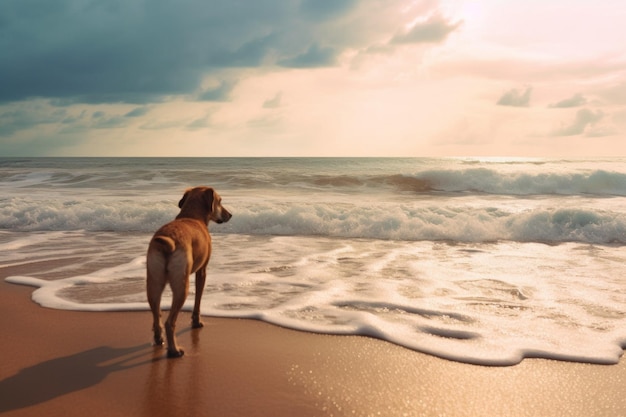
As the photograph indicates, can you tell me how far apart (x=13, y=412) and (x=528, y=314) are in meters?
5.12

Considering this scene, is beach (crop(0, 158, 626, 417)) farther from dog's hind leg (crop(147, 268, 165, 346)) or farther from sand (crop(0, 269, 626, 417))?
dog's hind leg (crop(147, 268, 165, 346))

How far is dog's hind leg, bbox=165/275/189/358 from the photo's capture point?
Answer: 411 centimetres

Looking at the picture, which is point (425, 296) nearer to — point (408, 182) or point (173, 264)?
point (173, 264)

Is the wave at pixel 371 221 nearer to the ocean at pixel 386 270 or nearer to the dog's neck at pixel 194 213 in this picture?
the ocean at pixel 386 270

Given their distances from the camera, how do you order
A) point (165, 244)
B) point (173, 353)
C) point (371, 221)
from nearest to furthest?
1. point (165, 244)
2. point (173, 353)
3. point (371, 221)

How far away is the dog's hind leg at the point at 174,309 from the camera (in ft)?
13.5

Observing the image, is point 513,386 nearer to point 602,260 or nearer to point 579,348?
point 579,348

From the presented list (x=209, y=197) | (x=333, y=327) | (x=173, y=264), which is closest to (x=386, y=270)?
(x=333, y=327)

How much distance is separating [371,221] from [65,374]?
9693 mm

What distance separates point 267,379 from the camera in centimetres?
374

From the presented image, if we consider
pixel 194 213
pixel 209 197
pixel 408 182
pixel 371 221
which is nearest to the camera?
pixel 194 213

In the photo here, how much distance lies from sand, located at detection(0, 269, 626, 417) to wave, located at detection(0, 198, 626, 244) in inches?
300

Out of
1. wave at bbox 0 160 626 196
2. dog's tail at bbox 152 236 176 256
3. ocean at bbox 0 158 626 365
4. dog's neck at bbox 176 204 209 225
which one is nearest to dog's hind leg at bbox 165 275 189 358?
dog's tail at bbox 152 236 176 256

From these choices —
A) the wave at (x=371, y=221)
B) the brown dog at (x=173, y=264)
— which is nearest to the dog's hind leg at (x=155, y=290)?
the brown dog at (x=173, y=264)
